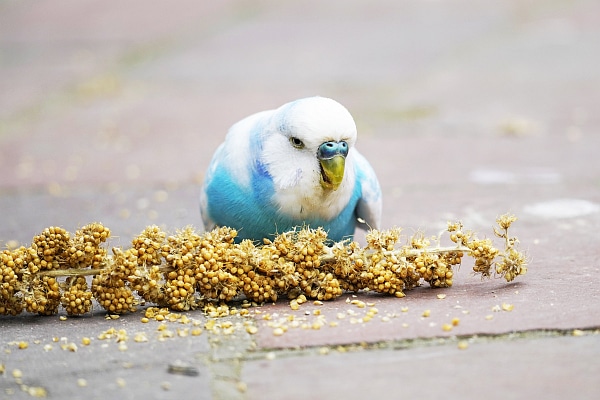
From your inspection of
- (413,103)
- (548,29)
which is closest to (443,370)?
(413,103)

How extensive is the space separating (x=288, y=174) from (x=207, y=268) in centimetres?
37

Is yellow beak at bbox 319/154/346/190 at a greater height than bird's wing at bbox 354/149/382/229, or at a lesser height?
greater

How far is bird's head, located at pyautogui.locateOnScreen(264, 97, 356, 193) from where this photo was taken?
92.7 inches

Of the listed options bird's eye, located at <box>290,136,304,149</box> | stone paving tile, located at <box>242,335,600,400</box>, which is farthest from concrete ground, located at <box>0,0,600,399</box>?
bird's eye, located at <box>290,136,304,149</box>

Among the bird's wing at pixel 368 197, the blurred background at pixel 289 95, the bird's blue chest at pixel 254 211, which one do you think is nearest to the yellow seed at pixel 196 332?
the bird's blue chest at pixel 254 211

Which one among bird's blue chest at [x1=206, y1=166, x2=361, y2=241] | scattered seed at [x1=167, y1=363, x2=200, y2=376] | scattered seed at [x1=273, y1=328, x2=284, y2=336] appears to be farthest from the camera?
bird's blue chest at [x1=206, y1=166, x2=361, y2=241]

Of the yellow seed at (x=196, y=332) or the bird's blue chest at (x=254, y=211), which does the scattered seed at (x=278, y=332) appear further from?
the bird's blue chest at (x=254, y=211)

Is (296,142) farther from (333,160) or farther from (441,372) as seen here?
(441,372)

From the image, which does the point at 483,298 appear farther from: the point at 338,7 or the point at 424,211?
the point at 338,7

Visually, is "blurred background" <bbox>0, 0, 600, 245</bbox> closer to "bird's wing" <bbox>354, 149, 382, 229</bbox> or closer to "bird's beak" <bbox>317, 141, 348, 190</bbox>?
"bird's wing" <bbox>354, 149, 382, 229</bbox>

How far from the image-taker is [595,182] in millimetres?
3578

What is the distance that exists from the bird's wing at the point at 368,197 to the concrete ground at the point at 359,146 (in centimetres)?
33

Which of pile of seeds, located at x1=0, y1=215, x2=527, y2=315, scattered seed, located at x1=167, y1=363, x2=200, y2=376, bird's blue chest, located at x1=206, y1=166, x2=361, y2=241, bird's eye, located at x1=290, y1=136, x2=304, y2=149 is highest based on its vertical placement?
bird's eye, located at x1=290, y1=136, x2=304, y2=149

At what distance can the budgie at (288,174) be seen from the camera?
237 cm
